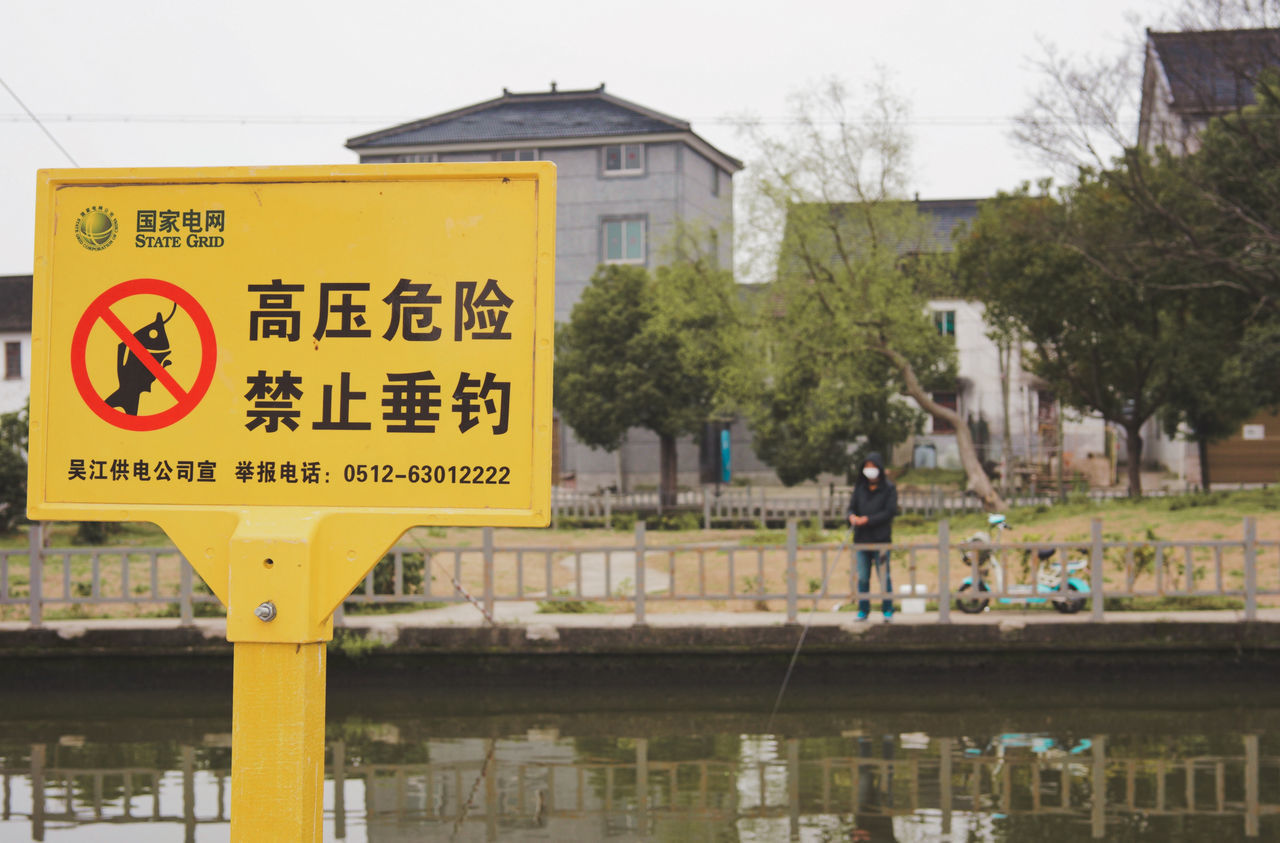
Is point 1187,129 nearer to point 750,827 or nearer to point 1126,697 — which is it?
point 1126,697

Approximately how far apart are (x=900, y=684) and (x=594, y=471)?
997 inches

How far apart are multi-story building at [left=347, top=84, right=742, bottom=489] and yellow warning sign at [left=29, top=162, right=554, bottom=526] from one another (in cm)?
3322

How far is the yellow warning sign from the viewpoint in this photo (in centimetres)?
246

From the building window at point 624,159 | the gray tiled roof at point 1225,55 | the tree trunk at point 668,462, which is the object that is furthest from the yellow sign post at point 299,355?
the building window at point 624,159

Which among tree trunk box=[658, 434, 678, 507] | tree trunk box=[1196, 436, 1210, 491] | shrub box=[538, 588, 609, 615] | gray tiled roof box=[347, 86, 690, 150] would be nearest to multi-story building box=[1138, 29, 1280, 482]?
tree trunk box=[1196, 436, 1210, 491]

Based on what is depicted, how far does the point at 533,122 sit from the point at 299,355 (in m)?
36.0

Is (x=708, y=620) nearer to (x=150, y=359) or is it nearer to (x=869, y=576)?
(x=869, y=576)

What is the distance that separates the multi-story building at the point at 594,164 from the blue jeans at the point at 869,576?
2384 centimetres

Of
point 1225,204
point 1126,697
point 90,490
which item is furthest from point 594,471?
point 90,490

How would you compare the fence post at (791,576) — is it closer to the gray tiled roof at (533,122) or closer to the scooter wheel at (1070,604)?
the scooter wheel at (1070,604)

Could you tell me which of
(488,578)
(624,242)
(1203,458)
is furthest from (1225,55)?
(624,242)

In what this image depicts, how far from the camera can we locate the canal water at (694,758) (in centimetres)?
738

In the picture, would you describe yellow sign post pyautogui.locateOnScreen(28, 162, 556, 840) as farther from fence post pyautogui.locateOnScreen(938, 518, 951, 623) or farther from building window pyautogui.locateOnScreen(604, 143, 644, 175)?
building window pyautogui.locateOnScreen(604, 143, 644, 175)

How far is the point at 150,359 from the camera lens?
2518 millimetres
